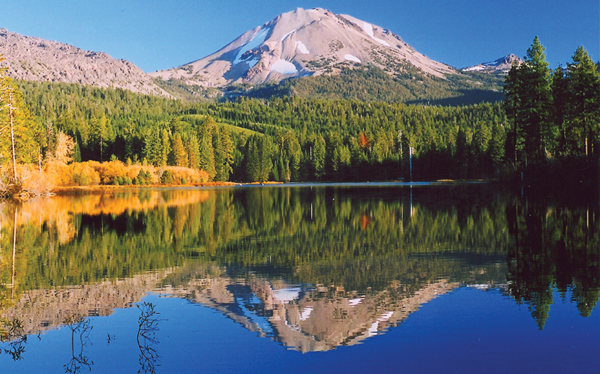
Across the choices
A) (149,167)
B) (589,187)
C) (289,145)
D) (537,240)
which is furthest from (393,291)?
(289,145)

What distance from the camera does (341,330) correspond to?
866 cm

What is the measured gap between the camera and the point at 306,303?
1031 centimetres

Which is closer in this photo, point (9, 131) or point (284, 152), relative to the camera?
point (9, 131)

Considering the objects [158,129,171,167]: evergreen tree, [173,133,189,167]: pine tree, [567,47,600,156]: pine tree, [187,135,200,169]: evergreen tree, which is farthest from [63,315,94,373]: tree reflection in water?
[187,135,200,169]: evergreen tree

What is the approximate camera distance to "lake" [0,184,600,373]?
24.6 feet

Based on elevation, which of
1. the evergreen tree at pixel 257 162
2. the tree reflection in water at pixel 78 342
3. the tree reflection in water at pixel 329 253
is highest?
the evergreen tree at pixel 257 162

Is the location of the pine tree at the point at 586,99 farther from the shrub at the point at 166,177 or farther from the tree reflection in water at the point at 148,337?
the shrub at the point at 166,177

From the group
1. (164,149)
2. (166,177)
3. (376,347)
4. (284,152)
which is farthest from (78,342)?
(284,152)

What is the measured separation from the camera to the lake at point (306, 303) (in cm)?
750

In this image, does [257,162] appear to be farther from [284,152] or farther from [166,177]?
[166,177]

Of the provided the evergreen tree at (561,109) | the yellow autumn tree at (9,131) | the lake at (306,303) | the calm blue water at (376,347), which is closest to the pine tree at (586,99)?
the evergreen tree at (561,109)

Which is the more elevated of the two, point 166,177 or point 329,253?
point 166,177

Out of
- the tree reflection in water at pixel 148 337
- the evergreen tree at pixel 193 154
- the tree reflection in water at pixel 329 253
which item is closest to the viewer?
the tree reflection in water at pixel 148 337

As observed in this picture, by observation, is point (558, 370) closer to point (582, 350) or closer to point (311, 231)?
point (582, 350)
